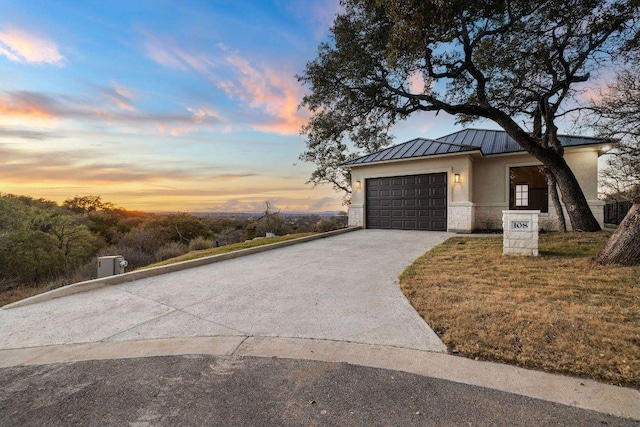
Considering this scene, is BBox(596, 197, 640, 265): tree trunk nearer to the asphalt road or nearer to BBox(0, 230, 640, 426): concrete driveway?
BBox(0, 230, 640, 426): concrete driveway

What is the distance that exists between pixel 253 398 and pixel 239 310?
187 centimetres

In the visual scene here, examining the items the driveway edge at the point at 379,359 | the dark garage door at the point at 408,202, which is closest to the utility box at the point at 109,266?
the driveway edge at the point at 379,359

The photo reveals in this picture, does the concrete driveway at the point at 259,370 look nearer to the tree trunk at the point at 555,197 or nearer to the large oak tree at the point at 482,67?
the large oak tree at the point at 482,67

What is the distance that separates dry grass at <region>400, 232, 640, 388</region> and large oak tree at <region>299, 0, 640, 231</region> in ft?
17.1

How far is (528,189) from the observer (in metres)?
12.4

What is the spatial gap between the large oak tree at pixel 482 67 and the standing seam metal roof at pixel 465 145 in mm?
1300

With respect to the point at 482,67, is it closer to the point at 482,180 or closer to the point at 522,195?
the point at 482,180

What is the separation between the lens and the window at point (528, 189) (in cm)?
1223

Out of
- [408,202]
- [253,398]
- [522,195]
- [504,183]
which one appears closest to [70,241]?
[408,202]

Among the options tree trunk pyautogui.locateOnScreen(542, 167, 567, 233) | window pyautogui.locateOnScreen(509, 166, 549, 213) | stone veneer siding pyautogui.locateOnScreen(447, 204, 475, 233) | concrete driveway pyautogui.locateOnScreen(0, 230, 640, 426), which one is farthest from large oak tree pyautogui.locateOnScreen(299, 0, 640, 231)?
→ concrete driveway pyautogui.locateOnScreen(0, 230, 640, 426)

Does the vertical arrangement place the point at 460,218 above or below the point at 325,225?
above

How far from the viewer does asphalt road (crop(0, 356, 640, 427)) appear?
1.84m

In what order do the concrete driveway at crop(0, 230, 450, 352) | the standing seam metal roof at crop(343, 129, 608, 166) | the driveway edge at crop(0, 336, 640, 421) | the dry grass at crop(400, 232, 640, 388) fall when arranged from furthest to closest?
the standing seam metal roof at crop(343, 129, 608, 166) → the concrete driveway at crop(0, 230, 450, 352) → the dry grass at crop(400, 232, 640, 388) → the driveway edge at crop(0, 336, 640, 421)

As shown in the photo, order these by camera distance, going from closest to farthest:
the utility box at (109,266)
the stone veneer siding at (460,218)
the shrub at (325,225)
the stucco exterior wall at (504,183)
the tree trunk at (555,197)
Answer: the utility box at (109,266), the tree trunk at (555,197), the stucco exterior wall at (504,183), the stone veneer siding at (460,218), the shrub at (325,225)
